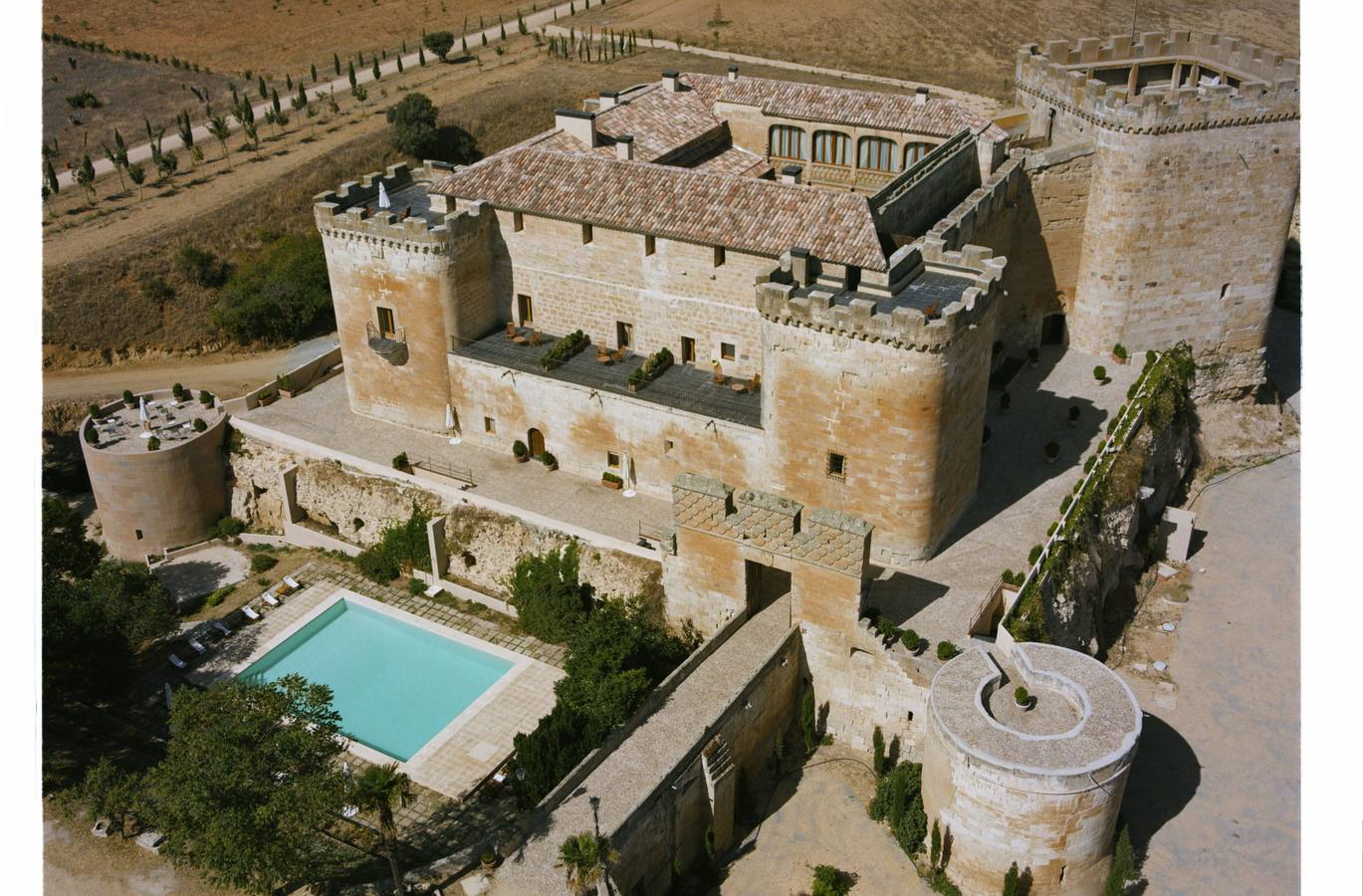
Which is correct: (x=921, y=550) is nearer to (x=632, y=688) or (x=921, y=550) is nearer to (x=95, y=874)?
(x=632, y=688)

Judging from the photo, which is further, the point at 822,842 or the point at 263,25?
the point at 263,25

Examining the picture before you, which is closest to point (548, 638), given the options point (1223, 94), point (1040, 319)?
point (1040, 319)

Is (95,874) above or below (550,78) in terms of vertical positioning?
below

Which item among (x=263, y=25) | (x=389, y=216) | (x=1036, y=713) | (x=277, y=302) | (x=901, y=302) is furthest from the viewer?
(x=263, y=25)

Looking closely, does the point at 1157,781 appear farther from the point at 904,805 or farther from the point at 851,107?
the point at 851,107

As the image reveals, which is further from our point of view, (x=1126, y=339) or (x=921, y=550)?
(x=1126, y=339)

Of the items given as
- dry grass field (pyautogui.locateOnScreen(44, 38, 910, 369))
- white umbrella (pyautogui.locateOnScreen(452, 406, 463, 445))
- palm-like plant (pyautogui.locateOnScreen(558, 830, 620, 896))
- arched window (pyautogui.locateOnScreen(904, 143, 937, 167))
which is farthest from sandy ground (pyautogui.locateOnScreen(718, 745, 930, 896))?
dry grass field (pyautogui.locateOnScreen(44, 38, 910, 369))

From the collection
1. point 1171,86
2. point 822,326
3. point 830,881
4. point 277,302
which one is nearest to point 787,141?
point 1171,86

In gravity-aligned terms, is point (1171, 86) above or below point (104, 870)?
above
